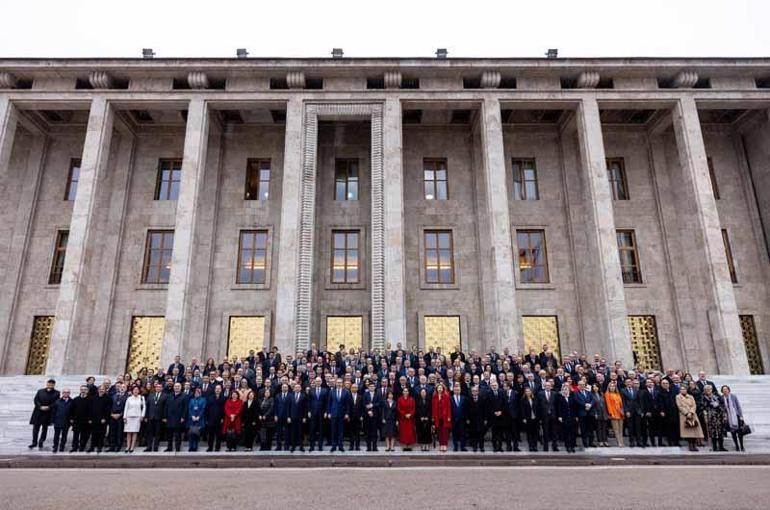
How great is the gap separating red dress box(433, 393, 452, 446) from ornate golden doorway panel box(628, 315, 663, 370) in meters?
13.7

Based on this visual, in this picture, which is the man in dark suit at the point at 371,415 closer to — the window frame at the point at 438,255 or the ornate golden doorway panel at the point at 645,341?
the window frame at the point at 438,255

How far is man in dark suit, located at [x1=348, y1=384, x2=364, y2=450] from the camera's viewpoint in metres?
10.6

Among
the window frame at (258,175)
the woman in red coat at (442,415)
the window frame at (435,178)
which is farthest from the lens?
the window frame at (435,178)

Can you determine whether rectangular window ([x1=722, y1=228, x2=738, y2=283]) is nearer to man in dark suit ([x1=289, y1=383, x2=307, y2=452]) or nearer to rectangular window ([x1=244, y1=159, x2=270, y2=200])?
man in dark suit ([x1=289, y1=383, x2=307, y2=452])

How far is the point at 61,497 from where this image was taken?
5969mm

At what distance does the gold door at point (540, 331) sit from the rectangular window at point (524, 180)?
5.76m

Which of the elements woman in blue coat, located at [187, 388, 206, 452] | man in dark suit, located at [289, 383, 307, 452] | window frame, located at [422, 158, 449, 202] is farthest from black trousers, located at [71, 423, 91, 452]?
window frame, located at [422, 158, 449, 202]

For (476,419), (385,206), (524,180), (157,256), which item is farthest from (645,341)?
(157,256)

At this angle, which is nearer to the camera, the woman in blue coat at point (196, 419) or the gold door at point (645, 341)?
the woman in blue coat at point (196, 419)

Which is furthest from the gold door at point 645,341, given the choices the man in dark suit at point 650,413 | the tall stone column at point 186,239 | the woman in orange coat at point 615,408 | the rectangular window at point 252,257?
the tall stone column at point 186,239

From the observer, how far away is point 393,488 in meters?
6.53

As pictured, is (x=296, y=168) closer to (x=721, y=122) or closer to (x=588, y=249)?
(x=588, y=249)

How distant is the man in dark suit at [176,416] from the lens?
10648mm

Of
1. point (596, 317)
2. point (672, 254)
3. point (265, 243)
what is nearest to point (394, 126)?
point (265, 243)
